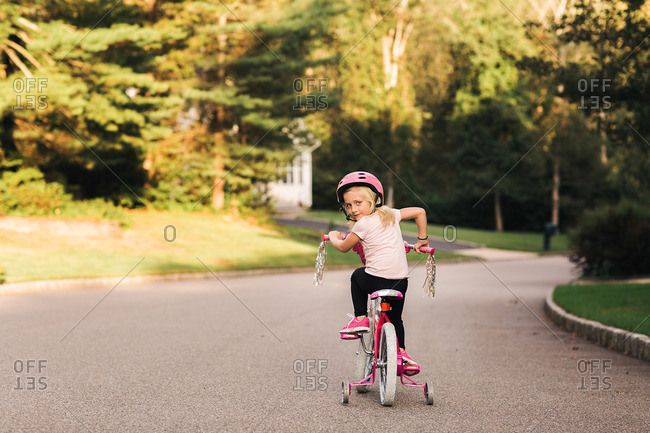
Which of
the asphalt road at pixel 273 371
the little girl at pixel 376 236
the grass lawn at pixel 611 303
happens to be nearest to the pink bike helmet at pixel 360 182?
the little girl at pixel 376 236

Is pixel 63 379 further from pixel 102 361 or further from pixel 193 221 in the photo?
pixel 193 221

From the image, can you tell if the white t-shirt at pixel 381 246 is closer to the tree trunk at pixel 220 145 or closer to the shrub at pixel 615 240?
the shrub at pixel 615 240

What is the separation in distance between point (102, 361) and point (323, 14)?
83.6 ft

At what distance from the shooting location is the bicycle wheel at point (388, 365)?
20.1 ft

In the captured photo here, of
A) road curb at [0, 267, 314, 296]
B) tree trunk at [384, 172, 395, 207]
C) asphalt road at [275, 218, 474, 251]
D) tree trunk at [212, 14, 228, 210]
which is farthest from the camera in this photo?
tree trunk at [384, 172, 395, 207]

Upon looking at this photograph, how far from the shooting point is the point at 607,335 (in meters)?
10.0

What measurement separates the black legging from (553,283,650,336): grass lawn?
420cm

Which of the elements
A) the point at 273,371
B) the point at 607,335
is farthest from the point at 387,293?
the point at 607,335

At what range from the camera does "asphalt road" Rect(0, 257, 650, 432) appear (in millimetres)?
5879

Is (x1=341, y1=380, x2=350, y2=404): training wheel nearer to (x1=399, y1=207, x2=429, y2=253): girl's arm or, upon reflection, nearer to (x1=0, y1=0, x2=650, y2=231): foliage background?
(x1=399, y1=207, x2=429, y2=253): girl's arm

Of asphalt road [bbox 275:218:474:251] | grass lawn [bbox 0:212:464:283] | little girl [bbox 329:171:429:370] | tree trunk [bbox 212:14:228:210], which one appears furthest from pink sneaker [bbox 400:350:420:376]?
asphalt road [bbox 275:218:474:251]

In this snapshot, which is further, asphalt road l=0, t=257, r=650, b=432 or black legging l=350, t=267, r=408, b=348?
black legging l=350, t=267, r=408, b=348

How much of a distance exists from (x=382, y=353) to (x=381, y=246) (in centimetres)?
85

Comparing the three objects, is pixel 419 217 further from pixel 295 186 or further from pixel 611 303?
pixel 295 186
